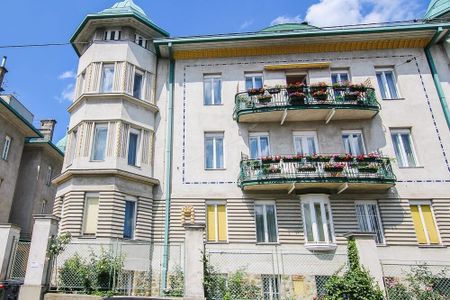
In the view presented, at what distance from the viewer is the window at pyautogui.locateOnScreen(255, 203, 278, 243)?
1574 centimetres

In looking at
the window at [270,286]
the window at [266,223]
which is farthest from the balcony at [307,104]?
the window at [270,286]

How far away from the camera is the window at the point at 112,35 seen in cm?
1861

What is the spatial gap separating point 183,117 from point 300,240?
924 centimetres

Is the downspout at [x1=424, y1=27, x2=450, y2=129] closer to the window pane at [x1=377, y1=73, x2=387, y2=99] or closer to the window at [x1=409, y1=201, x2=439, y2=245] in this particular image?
the window pane at [x1=377, y1=73, x2=387, y2=99]

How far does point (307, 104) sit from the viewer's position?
16.9 m

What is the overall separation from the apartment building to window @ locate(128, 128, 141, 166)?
9 centimetres

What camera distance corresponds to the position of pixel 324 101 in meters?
17.0

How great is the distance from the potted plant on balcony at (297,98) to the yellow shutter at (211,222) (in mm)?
7168

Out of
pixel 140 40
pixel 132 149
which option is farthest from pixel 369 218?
pixel 140 40

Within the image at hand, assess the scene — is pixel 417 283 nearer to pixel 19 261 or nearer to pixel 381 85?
pixel 381 85

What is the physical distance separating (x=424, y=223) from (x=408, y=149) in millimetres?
4017

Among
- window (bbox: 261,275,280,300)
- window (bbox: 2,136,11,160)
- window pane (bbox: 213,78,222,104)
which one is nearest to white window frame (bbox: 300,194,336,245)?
window (bbox: 261,275,280,300)

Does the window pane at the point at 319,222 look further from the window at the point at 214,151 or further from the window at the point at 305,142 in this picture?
the window at the point at 214,151

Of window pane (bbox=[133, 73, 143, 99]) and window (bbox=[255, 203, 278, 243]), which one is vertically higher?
window pane (bbox=[133, 73, 143, 99])
